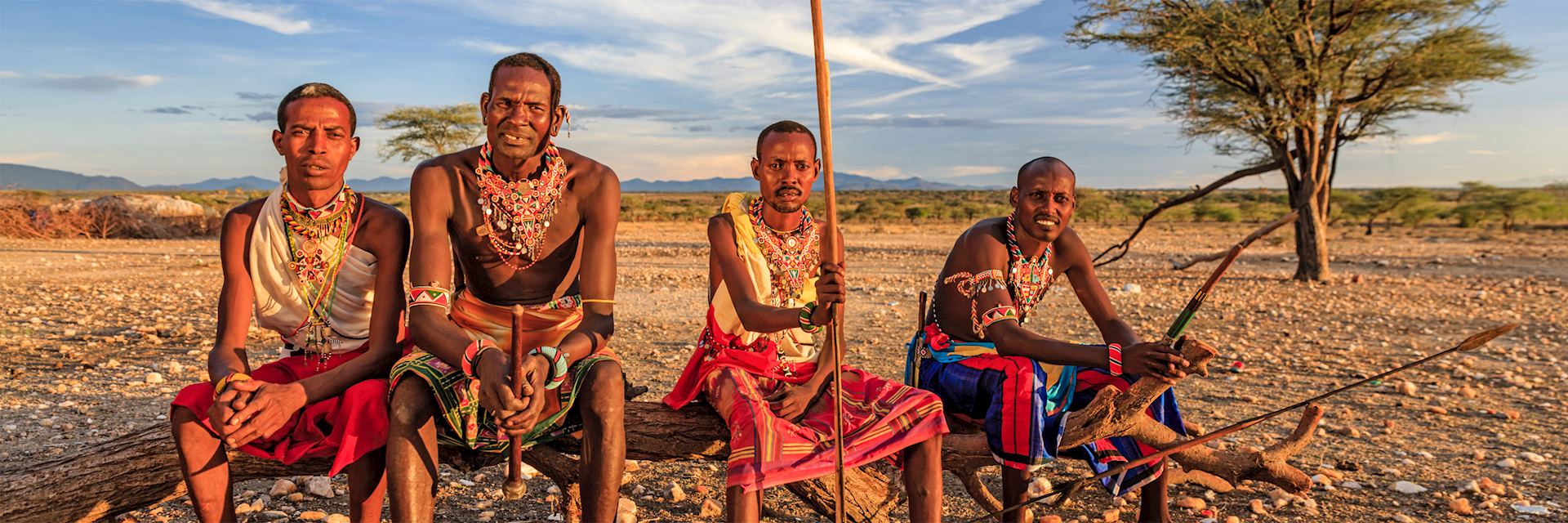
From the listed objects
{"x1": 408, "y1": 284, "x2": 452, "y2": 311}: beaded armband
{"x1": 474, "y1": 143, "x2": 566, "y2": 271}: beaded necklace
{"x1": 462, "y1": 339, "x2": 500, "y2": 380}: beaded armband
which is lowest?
{"x1": 462, "y1": 339, "x2": 500, "y2": 380}: beaded armband

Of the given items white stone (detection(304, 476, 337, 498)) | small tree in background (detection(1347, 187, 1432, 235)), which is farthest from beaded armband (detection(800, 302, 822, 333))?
small tree in background (detection(1347, 187, 1432, 235))

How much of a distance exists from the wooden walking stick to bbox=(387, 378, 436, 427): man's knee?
289 mm

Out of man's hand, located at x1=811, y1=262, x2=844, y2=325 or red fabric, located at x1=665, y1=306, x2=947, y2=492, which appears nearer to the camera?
man's hand, located at x1=811, y1=262, x2=844, y2=325

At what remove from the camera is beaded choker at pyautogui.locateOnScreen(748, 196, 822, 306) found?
160 inches

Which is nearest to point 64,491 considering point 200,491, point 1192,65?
point 200,491

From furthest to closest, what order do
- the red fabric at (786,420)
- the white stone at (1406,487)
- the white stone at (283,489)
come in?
the white stone at (1406,487) < the white stone at (283,489) < the red fabric at (786,420)

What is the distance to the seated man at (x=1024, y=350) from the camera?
148 inches

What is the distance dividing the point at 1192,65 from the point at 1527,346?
6.98m

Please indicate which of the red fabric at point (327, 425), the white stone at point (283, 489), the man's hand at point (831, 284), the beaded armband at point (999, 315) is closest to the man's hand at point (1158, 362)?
the beaded armband at point (999, 315)

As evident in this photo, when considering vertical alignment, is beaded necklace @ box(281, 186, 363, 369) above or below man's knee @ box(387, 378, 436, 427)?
above

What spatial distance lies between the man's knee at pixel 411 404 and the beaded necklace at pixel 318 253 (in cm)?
67

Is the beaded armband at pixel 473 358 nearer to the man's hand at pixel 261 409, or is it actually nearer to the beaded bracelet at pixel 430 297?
the beaded bracelet at pixel 430 297

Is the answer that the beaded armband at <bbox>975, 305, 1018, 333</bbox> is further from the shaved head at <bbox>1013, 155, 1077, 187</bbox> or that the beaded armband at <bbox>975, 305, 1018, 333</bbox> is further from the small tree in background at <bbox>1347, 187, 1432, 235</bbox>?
the small tree in background at <bbox>1347, 187, 1432, 235</bbox>

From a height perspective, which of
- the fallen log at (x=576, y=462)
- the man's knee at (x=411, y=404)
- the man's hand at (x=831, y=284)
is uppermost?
the man's hand at (x=831, y=284)
